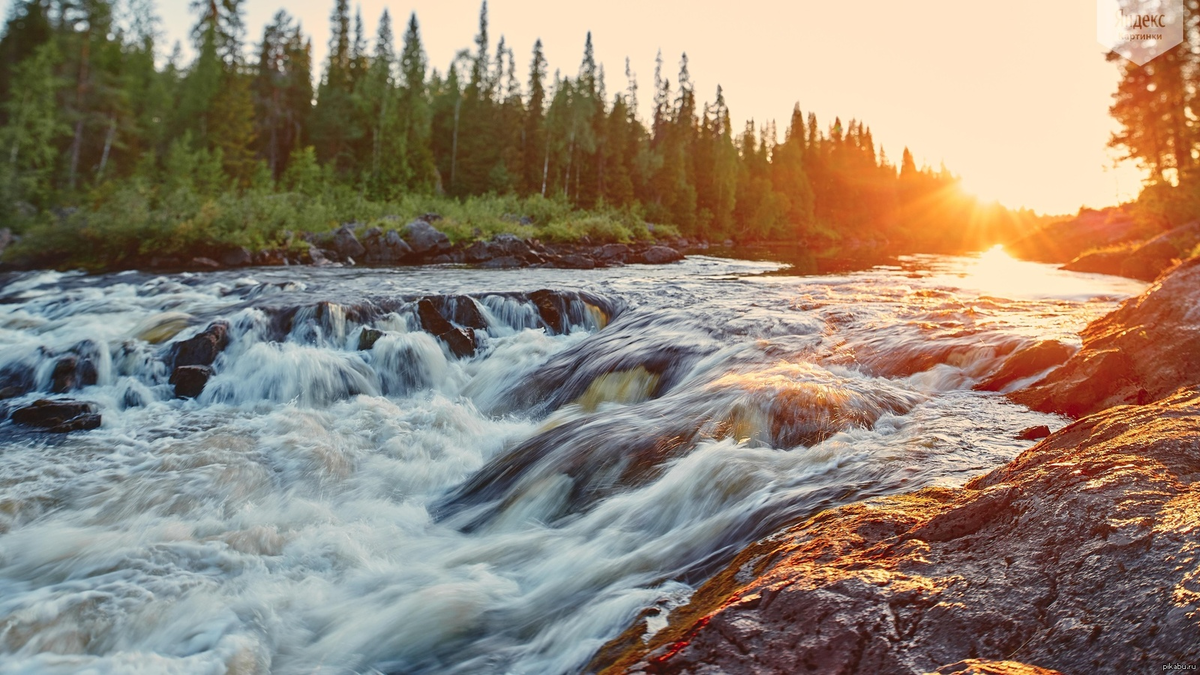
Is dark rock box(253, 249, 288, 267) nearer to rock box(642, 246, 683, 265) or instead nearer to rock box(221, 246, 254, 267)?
rock box(221, 246, 254, 267)

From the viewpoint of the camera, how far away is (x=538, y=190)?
49.9m

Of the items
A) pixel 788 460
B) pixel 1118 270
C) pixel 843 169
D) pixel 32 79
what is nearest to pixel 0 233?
pixel 32 79

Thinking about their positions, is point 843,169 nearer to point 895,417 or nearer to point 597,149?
point 597,149

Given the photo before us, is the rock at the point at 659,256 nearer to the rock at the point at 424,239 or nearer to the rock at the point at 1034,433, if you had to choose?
the rock at the point at 424,239

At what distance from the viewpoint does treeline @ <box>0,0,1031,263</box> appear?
1054 inches

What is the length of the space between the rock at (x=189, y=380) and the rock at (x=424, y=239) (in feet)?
51.8

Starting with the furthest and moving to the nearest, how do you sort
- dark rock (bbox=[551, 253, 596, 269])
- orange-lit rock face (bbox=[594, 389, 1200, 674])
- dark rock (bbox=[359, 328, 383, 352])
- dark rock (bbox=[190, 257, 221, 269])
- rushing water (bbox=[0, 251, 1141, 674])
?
dark rock (bbox=[551, 253, 596, 269])
dark rock (bbox=[190, 257, 221, 269])
dark rock (bbox=[359, 328, 383, 352])
rushing water (bbox=[0, 251, 1141, 674])
orange-lit rock face (bbox=[594, 389, 1200, 674])

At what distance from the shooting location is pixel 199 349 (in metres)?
9.14

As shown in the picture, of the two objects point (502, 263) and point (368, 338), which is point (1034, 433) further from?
point (502, 263)

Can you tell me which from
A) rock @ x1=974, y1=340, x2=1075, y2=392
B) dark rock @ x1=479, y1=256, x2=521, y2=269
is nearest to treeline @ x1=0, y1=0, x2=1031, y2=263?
dark rock @ x1=479, y1=256, x2=521, y2=269

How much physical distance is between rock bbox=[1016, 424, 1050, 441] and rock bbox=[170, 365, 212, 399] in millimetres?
8852

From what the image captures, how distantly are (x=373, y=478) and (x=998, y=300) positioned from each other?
11462mm

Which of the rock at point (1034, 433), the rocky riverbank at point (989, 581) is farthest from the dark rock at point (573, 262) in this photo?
the rocky riverbank at point (989, 581)

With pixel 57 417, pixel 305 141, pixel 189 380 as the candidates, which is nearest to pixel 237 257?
pixel 189 380
